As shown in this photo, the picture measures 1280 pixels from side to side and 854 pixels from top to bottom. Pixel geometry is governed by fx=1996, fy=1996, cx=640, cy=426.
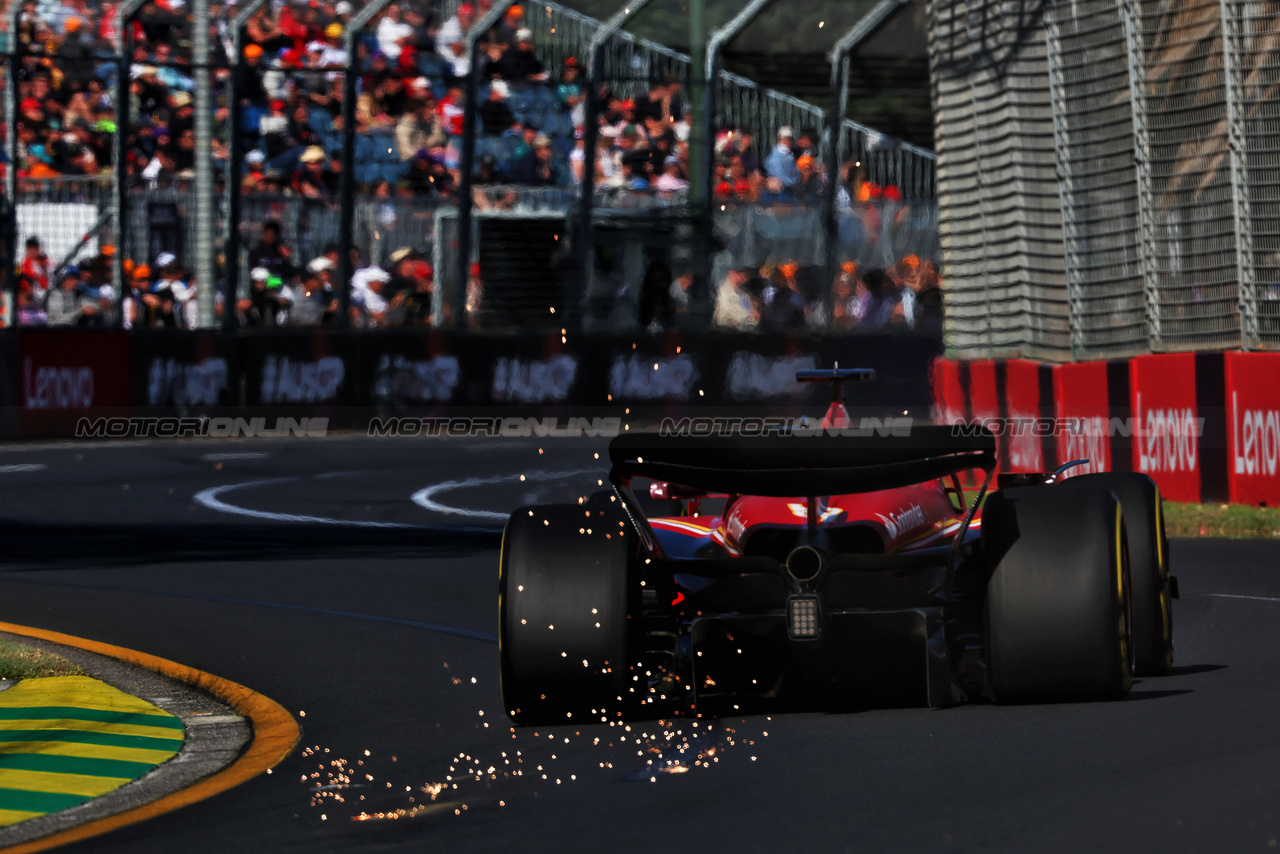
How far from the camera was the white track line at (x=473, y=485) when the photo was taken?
1542 centimetres

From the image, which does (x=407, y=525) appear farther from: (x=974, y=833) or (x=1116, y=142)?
(x=974, y=833)

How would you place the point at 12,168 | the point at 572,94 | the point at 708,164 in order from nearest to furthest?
Answer: the point at 12,168, the point at 572,94, the point at 708,164

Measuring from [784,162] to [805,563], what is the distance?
1843cm

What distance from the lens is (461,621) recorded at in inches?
380

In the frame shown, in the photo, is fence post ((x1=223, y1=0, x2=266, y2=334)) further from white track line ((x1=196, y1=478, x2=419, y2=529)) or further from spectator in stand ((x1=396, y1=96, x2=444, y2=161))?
white track line ((x1=196, y1=478, x2=419, y2=529))

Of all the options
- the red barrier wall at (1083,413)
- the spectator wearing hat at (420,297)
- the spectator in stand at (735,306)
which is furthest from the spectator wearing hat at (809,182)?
the red barrier wall at (1083,413)

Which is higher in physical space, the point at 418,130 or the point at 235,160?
the point at 418,130

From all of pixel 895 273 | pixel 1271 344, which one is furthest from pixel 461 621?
pixel 895 273

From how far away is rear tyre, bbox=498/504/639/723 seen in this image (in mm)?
6320

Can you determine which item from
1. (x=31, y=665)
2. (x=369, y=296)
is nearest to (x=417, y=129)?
(x=369, y=296)

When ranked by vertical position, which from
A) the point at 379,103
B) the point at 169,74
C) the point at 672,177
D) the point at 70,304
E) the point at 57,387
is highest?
the point at 169,74

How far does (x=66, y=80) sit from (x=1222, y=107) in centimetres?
1423

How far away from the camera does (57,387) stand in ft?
75.9

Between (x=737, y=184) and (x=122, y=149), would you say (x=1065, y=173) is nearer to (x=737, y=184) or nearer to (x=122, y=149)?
(x=737, y=184)
